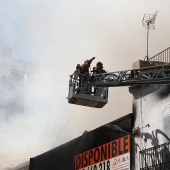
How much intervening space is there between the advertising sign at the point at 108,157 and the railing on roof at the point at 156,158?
1.11 meters

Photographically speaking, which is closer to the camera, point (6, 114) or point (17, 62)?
point (6, 114)

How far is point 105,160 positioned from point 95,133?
1.92 meters

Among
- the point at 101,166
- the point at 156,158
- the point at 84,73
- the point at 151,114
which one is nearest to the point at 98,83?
the point at 84,73

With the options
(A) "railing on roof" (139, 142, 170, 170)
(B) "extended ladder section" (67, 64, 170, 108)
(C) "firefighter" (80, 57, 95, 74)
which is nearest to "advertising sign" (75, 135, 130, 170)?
(A) "railing on roof" (139, 142, 170, 170)

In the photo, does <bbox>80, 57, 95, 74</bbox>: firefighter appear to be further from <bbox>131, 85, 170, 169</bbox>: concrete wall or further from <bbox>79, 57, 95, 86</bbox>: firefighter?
<bbox>131, 85, 170, 169</bbox>: concrete wall

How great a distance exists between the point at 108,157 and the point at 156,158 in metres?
3.24

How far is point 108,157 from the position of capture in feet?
66.6

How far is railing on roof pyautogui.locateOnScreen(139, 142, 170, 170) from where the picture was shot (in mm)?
16828

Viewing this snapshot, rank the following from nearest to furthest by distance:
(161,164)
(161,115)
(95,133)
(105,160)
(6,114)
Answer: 1. (161,164)
2. (161,115)
3. (105,160)
4. (95,133)
5. (6,114)

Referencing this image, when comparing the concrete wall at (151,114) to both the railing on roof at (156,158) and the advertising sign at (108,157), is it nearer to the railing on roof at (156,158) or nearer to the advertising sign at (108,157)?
the railing on roof at (156,158)

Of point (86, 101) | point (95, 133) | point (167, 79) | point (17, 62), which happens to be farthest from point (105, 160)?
point (17, 62)

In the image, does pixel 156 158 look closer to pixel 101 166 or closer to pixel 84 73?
pixel 101 166

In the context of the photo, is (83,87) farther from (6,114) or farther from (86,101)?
(6,114)

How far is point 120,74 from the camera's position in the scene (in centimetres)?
1706
